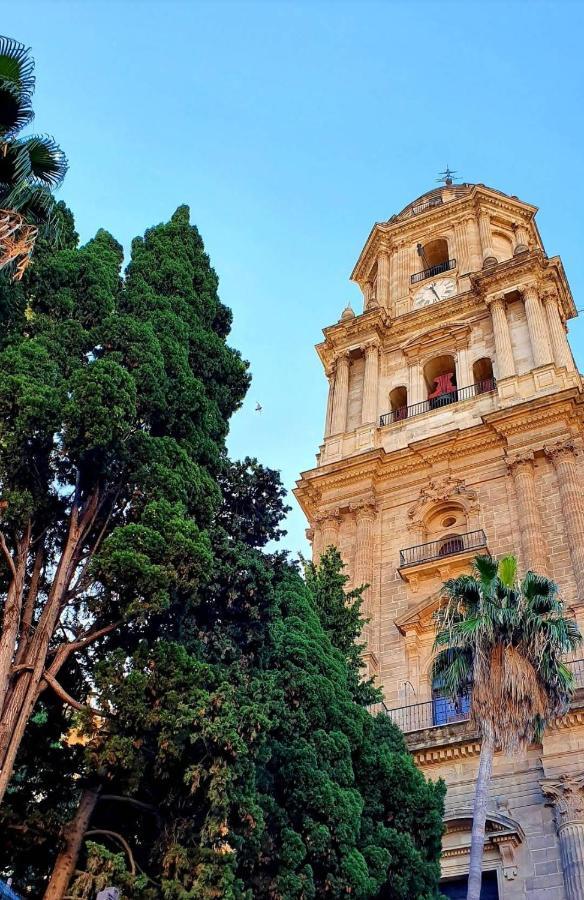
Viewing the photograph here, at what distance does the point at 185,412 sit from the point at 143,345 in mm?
1203

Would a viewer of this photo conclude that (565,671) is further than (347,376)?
No

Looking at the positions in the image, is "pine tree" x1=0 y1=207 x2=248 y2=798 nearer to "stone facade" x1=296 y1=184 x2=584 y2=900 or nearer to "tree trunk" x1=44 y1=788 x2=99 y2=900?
"tree trunk" x1=44 y1=788 x2=99 y2=900

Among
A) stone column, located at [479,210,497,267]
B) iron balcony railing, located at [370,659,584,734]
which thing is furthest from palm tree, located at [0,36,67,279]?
stone column, located at [479,210,497,267]

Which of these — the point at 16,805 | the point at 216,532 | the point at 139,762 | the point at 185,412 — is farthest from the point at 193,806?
the point at 185,412

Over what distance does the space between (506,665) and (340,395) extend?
17.7 m

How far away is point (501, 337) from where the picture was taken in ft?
97.2

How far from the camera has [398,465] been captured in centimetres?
2759

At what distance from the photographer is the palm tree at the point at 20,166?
12736mm

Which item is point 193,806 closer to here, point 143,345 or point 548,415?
point 143,345

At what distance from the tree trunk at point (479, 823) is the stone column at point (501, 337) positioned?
1570 cm

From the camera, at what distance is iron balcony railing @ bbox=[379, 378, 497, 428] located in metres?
29.2

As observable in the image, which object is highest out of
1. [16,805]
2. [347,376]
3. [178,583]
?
[347,376]

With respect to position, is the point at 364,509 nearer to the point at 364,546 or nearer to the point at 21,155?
the point at 364,546

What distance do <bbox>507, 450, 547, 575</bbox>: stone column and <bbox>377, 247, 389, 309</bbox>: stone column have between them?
34.8ft
